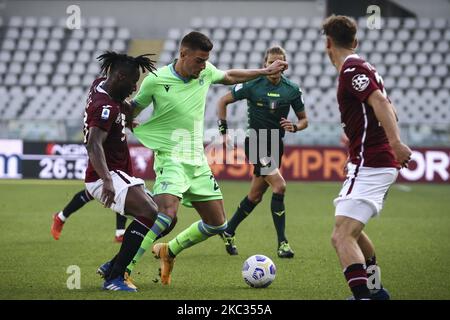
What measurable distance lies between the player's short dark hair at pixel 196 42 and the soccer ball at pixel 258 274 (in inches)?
77.4

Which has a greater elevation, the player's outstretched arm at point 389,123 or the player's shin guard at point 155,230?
the player's outstretched arm at point 389,123

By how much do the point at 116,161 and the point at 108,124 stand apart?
495mm

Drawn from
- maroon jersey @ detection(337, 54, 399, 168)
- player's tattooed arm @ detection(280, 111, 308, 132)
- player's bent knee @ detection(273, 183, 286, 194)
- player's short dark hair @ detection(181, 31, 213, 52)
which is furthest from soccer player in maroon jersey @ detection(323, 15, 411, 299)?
player's bent knee @ detection(273, 183, 286, 194)

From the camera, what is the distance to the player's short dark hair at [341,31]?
20.7ft

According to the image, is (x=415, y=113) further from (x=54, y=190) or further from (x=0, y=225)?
(x=0, y=225)

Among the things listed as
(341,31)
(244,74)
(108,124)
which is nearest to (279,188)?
(244,74)

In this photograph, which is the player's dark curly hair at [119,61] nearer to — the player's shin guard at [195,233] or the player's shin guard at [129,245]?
the player's shin guard at [129,245]

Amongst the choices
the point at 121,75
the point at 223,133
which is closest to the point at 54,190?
the point at 223,133

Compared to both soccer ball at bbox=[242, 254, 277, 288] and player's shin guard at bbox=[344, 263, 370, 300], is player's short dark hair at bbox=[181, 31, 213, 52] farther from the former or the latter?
player's shin guard at bbox=[344, 263, 370, 300]

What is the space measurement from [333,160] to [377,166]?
51.2ft

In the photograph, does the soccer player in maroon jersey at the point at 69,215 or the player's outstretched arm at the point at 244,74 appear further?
the soccer player in maroon jersey at the point at 69,215

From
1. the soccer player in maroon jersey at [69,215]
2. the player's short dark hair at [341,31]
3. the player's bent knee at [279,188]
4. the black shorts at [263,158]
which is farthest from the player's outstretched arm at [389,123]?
the soccer player in maroon jersey at [69,215]

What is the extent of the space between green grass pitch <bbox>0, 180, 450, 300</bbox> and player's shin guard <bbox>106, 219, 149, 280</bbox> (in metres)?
0.23

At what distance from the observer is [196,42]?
7.75m
